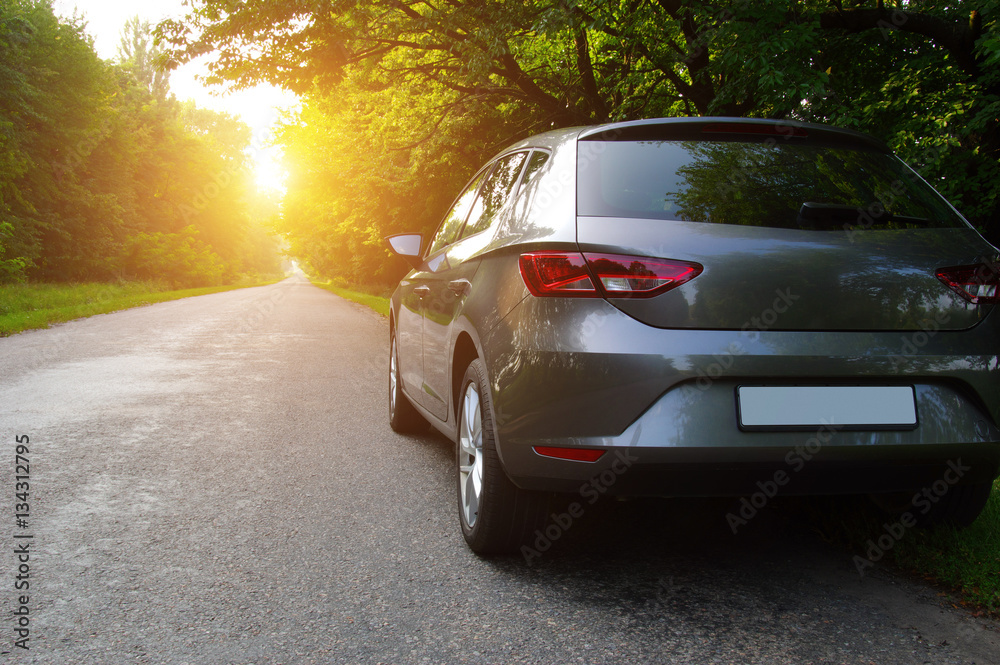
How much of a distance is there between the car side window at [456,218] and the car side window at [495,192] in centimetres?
19

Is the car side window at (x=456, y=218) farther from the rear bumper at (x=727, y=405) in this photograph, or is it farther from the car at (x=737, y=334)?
the rear bumper at (x=727, y=405)

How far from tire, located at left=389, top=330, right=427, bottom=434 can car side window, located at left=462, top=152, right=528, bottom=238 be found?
1.62m

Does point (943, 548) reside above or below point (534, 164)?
below

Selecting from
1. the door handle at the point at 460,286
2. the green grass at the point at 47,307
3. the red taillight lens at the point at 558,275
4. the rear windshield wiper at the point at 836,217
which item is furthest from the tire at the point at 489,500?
the green grass at the point at 47,307

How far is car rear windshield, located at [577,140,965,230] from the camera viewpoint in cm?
258

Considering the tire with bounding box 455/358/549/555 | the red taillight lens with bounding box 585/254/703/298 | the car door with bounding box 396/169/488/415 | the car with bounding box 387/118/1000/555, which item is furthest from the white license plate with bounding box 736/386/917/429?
the car door with bounding box 396/169/488/415

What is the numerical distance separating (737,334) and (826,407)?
1.22 feet

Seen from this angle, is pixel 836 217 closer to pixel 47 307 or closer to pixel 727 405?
pixel 727 405

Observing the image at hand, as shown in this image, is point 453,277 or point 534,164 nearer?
point 534,164

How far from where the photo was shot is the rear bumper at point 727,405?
236 cm

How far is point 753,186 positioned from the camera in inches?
105

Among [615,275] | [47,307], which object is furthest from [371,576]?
[47,307]

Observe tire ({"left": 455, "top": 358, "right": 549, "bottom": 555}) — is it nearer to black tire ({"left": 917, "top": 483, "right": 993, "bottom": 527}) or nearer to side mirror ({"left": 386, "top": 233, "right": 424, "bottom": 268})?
black tire ({"left": 917, "top": 483, "right": 993, "bottom": 527})

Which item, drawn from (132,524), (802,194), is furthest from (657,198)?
(132,524)
